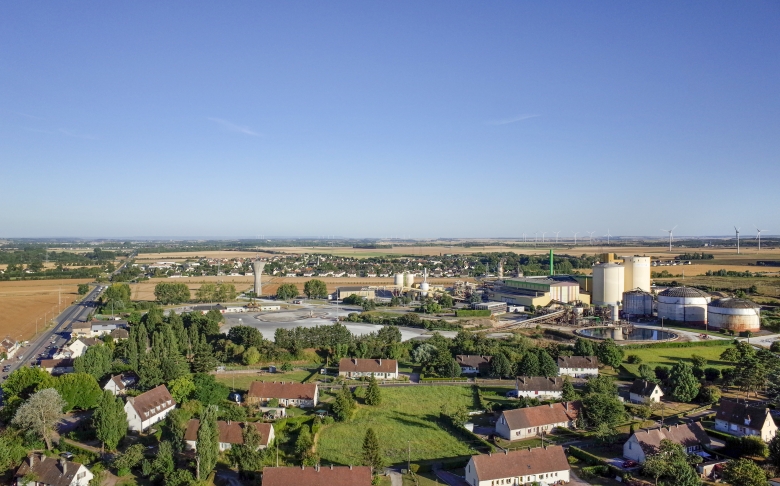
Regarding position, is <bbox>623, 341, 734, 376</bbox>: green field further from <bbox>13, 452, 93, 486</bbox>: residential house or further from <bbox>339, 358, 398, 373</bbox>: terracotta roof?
<bbox>13, 452, 93, 486</bbox>: residential house

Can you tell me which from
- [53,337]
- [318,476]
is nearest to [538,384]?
[318,476]

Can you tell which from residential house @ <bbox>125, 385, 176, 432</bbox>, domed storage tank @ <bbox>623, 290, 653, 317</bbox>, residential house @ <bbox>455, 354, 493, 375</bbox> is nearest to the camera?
residential house @ <bbox>125, 385, 176, 432</bbox>

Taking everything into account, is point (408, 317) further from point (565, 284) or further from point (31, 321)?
point (31, 321)

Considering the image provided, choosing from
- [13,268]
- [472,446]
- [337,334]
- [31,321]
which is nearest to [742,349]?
[472,446]

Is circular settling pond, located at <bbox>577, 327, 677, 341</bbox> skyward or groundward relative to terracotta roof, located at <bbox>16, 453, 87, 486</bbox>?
groundward

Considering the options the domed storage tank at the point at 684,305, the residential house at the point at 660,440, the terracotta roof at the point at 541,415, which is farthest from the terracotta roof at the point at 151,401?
the domed storage tank at the point at 684,305

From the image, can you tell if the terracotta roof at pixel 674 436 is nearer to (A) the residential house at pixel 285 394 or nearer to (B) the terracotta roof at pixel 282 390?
(A) the residential house at pixel 285 394

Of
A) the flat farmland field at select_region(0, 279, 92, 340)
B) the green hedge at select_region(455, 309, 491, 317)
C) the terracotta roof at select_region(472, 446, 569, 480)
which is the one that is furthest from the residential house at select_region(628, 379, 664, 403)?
the flat farmland field at select_region(0, 279, 92, 340)

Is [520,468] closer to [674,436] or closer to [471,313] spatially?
[674,436]
